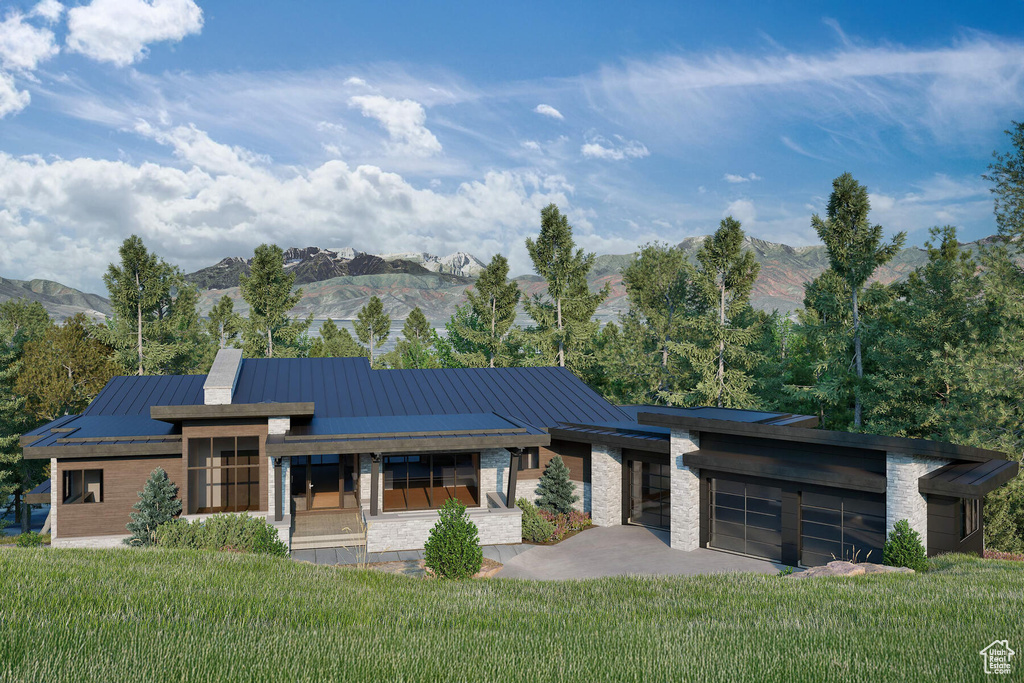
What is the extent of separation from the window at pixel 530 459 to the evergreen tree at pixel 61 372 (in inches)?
1173

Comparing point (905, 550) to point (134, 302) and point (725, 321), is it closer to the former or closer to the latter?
point (725, 321)

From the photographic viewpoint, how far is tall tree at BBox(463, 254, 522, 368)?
43281mm

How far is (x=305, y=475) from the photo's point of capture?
69.5ft

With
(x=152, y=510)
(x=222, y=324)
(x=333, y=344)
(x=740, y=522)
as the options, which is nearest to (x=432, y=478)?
(x=152, y=510)

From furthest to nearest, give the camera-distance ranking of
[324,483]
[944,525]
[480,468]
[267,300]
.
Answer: [267,300] → [324,483] → [480,468] → [944,525]

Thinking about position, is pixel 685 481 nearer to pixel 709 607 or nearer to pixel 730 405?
pixel 709 607

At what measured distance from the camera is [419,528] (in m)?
18.0

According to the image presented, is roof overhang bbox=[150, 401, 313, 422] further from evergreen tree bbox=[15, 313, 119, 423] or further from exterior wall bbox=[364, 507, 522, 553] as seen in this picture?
evergreen tree bbox=[15, 313, 119, 423]

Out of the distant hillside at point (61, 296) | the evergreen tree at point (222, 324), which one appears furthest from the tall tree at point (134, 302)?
the distant hillside at point (61, 296)

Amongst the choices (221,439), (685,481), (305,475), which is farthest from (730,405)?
(221,439)

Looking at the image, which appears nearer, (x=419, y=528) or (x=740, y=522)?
(x=740, y=522)

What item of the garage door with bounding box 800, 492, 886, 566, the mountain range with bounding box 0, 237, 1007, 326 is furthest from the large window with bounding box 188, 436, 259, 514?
the mountain range with bounding box 0, 237, 1007, 326

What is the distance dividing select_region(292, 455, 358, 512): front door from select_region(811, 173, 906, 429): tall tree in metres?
23.7

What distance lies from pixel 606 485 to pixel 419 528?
19.7 feet
